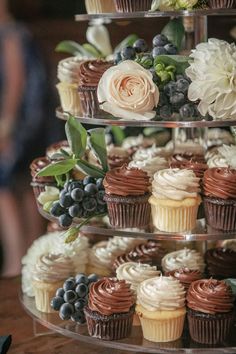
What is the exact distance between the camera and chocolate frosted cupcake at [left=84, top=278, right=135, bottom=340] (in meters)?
2.51

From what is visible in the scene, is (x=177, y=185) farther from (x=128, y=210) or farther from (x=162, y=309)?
(x=162, y=309)

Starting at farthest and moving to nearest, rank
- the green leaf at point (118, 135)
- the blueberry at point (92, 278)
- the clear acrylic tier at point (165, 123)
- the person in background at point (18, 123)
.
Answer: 1. the person in background at point (18, 123)
2. the green leaf at point (118, 135)
3. the blueberry at point (92, 278)
4. the clear acrylic tier at point (165, 123)

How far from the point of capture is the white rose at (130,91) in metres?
2.46

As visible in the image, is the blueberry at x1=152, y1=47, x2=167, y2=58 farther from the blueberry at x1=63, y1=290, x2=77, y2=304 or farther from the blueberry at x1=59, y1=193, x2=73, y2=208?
the blueberry at x1=63, y1=290, x2=77, y2=304

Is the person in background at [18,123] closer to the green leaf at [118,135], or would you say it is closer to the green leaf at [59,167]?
the green leaf at [118,135]

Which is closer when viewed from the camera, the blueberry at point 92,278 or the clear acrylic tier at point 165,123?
the clear acrylic tier at point 165,123

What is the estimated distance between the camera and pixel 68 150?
2.85 m

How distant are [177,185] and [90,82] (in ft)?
1.40

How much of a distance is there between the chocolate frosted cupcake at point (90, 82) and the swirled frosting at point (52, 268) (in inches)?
20.7

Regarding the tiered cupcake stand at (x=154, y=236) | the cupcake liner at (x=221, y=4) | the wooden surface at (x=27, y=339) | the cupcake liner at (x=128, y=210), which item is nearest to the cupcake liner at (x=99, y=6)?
the tiered cupcake stand at (x=154, y=236)

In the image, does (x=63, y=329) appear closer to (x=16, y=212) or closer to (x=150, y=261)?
(x=150, y=261)

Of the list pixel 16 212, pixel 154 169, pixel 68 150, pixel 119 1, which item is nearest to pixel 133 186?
pixel 154 169

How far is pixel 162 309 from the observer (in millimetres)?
2520

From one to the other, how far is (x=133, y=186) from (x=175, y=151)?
441mm
